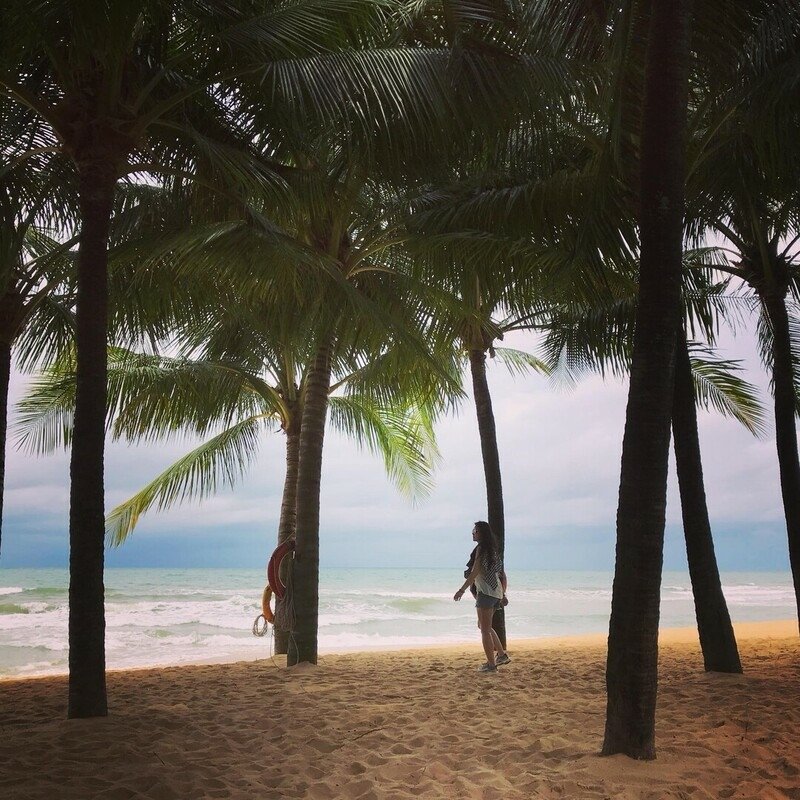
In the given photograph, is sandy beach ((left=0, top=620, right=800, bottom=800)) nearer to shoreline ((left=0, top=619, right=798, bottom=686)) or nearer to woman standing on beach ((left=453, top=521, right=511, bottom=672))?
woman standing on beach ((left=453, top=521, right=511, bottom=672))

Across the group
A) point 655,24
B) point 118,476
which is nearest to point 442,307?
point 655,24

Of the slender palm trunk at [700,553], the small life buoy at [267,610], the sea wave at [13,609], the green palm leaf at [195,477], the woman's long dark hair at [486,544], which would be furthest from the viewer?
the sea wave at [13,609]

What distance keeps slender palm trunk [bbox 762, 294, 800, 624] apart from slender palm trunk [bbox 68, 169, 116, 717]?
6.60m

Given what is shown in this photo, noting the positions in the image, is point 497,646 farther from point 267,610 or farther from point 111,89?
point 111,89

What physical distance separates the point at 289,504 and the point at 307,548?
241 cm

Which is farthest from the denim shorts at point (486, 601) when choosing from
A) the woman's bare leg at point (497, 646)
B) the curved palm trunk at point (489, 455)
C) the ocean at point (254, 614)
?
the ocean at point (254, 614)

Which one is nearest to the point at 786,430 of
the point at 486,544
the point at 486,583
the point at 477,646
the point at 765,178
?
the point at 765,178

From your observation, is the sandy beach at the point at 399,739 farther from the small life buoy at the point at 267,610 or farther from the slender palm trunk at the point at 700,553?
the small life buoy at the point at 267,610

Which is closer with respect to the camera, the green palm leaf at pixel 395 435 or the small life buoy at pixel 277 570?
the small life buoy at pixel 277 570

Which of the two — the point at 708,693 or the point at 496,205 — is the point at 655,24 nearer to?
the point at 496,205

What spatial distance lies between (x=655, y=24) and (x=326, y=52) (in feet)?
8.30

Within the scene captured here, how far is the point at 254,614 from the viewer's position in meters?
30.8

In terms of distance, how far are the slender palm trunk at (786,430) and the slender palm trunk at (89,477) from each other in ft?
21.7

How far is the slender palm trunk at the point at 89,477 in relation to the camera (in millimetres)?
5328
